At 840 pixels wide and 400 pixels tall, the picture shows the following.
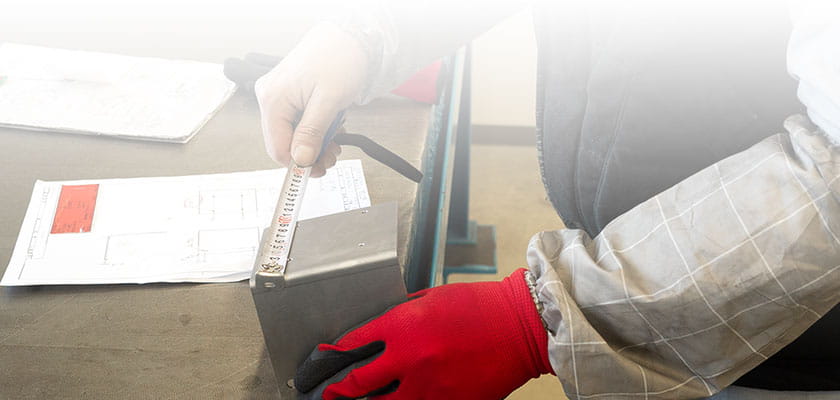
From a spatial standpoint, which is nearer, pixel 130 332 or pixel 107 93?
pixel 130 332

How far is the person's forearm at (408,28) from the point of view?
2.59 ft

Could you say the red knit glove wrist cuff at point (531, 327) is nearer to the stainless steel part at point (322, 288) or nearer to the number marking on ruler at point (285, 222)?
the stainless steel part at point (322, 288)

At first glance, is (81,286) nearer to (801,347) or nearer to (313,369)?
(313,369)

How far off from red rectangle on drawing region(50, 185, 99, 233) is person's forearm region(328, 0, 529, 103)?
1.31 ft

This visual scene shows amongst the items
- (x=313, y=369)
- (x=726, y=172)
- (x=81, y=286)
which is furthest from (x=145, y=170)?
(x=726, y=172)

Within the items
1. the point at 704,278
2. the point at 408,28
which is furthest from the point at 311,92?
the point at 704,278

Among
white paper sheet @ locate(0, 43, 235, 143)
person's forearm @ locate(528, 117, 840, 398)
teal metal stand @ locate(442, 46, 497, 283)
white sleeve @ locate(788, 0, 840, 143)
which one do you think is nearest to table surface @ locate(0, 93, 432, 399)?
white paper sheet @ locate(0, 43, 235, 143)

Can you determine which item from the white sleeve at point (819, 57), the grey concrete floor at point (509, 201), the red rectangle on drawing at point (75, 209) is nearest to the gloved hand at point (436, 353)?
the white sleeve at point (819, 57)

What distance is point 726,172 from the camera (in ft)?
1.87

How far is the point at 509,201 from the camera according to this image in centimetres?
224

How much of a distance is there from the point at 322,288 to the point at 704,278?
344 millimetres

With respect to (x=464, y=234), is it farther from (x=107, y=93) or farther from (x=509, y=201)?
(x=107, y=93)

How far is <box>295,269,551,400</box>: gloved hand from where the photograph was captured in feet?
1.96

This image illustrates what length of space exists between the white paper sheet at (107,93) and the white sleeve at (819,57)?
85 centimetres
